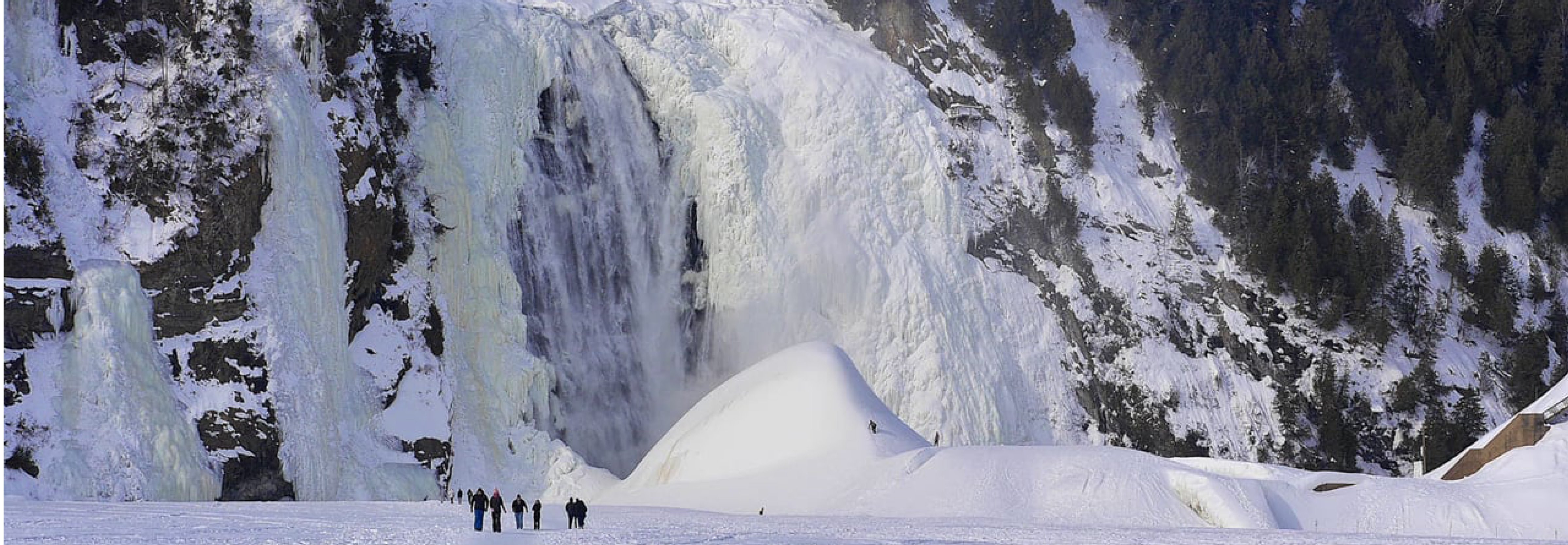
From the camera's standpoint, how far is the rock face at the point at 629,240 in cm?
4769

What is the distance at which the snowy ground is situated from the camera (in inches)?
1156

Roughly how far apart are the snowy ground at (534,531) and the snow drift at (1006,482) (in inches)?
84.7

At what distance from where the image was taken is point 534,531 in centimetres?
3306

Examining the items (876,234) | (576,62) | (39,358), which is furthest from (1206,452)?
(39,358)

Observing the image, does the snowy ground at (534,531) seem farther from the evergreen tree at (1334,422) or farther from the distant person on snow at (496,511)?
the evergreen tree at (1334,422)

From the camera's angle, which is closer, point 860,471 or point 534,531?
point 534,531

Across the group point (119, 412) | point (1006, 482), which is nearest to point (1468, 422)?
point (1006, 482)

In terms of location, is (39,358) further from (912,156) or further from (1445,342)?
(1445,342)

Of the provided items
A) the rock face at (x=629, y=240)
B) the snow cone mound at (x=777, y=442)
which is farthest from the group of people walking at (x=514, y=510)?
the rock face at (x=629, y=240)

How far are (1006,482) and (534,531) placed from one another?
40.3 ft

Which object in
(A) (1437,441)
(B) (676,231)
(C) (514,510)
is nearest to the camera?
(C) (514,510)

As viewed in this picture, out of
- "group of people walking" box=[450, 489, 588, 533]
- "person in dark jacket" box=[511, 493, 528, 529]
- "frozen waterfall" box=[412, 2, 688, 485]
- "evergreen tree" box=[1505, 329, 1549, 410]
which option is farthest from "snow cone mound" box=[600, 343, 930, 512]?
"evergreen tree" box=[1505, 329, 1549, 410]

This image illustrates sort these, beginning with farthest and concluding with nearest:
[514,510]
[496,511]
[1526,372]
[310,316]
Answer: [1526,372] → [310,316] → [514,510] → [496,511]

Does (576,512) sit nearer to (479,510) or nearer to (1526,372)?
(479,510)
